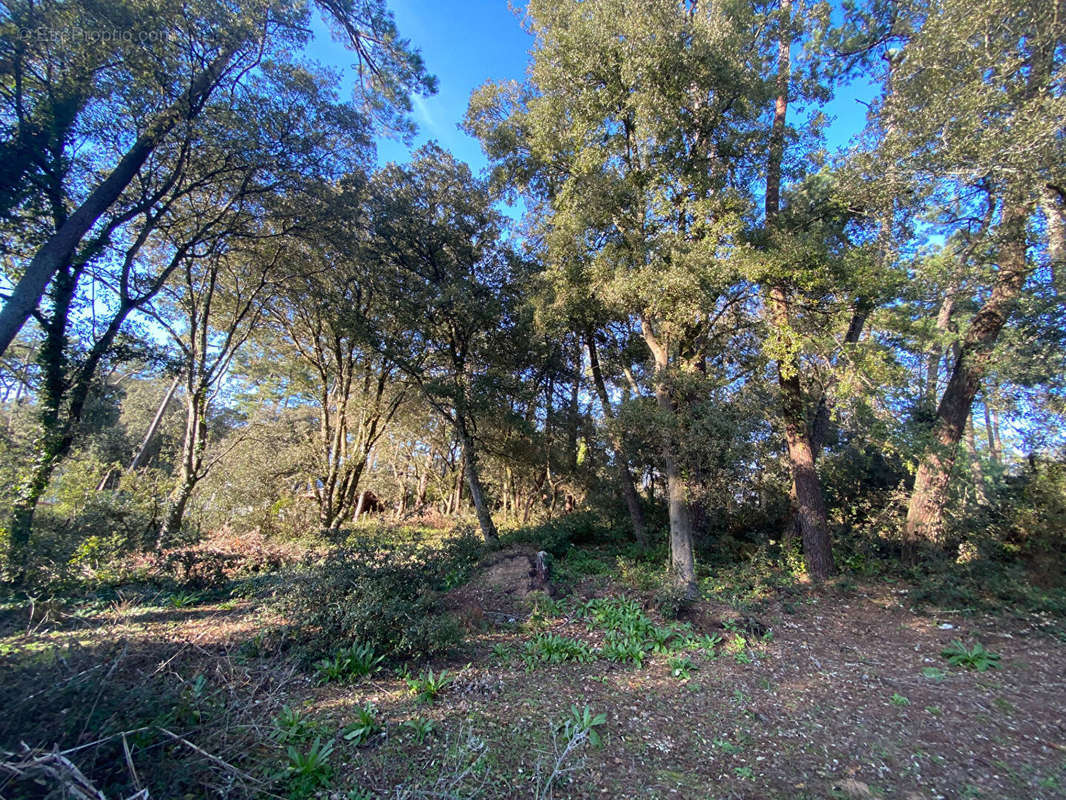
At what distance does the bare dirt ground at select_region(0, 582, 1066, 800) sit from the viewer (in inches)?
114

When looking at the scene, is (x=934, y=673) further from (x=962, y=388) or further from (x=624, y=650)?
(x=962, y=388)

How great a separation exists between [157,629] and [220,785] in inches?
155

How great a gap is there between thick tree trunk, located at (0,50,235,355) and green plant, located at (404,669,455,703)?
6.59 m

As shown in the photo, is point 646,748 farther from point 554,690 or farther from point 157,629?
point 157,629

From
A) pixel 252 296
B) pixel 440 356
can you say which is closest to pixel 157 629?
pixel 440 356

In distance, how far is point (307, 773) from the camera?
2.83 metres

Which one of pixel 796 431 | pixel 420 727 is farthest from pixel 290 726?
pixel 796 431

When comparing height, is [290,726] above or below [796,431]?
below

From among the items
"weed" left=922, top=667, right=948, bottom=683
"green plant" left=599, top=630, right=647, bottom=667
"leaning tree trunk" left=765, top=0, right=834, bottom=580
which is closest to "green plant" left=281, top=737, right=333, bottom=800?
"green plant" left=599, top=630, right=647, bottom=667

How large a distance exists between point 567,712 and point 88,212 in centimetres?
941

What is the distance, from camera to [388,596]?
17.5 ft

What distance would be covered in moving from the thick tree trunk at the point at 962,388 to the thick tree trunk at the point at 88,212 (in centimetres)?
1296

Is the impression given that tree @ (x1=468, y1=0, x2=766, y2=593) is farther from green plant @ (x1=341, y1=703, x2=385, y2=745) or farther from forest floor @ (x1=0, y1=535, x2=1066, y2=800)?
green plant @ (x1=341, y1=703, x2=385, y2=745)

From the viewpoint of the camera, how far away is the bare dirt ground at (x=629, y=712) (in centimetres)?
289
